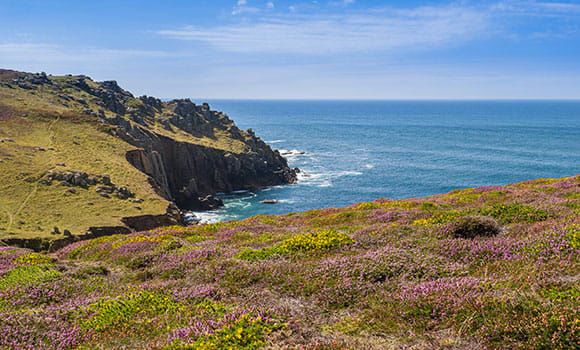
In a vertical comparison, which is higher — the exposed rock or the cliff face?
the cliff face

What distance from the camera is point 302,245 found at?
16.4 m

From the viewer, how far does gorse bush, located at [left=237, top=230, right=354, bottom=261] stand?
15.9 metres

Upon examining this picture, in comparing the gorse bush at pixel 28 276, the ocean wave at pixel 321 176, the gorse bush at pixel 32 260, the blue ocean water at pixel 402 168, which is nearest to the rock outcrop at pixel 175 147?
the ocean wave at pixel 321 176

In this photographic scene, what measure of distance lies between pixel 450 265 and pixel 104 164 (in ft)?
269

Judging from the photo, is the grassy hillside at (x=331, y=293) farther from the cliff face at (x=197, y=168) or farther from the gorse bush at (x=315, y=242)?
the cliff face at (x=197, y=168)

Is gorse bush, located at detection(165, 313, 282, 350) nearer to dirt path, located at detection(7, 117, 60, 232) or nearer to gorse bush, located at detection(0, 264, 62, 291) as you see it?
gorse bush, located at detection(0, 264, 62, 291)

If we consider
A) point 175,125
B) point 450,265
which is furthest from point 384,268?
point 175,125

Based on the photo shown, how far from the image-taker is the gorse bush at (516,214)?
18.0 m

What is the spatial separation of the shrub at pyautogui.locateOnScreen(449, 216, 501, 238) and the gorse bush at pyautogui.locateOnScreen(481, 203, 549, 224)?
9.33 feet

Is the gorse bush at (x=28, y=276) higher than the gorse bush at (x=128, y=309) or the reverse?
the reverse

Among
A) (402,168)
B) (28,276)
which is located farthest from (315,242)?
(402,168)

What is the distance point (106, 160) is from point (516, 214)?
82.8 metres

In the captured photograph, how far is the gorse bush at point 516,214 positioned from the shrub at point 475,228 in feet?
9.33

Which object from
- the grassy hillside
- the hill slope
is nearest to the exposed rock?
the hill slope
